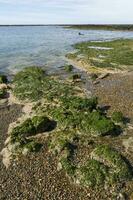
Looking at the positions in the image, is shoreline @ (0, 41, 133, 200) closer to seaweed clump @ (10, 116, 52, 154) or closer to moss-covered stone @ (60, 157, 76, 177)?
moss-covered stone @ (60, 157, 76, 177)

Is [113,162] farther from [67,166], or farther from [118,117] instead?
[118,117]

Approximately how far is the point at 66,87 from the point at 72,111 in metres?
9.03

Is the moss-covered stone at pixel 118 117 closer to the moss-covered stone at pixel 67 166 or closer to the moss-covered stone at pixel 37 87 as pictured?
the moss-covered stone at pixel 67 166

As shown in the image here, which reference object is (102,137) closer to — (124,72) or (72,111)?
(72,111)

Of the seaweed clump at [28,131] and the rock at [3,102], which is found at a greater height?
the seaweed clump at [28,131]

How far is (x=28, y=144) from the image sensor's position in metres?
24.1

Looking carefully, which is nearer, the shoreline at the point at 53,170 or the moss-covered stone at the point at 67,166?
the shoreline at the point at 53,170

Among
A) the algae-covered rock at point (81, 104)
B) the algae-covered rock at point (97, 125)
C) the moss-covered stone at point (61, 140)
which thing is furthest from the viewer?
the algae-covered rock at point (81, 104)

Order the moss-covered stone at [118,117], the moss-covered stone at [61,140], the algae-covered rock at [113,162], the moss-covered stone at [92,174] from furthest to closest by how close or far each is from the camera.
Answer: the moss-covered stone at [118,117], the moss-covered stone at [61,140], the algae-covered rock at [113,162], the moss-covered stone at [92,174]

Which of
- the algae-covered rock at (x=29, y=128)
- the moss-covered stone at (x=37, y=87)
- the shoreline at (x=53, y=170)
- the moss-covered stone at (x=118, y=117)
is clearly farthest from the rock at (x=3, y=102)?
the moss-covered stone at (x=118, y=117)

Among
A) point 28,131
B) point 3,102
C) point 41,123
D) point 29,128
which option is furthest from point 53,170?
point 3,102

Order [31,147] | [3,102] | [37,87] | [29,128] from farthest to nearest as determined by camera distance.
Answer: [37,87]
[3,102]
[29,128]
[31,147]

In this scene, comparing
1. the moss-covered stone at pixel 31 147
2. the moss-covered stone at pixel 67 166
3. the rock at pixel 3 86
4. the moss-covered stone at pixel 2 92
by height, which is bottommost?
the rock at pixel 3 86

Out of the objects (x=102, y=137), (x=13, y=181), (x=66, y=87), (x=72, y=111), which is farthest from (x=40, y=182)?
(x=66, y=87)
